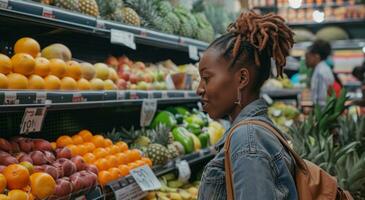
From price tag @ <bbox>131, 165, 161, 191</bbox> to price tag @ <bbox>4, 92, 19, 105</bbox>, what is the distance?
39.5 inches

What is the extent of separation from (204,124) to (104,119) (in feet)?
3.66

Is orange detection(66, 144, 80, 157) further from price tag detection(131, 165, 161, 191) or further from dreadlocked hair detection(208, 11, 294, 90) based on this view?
dreadlocked hair detection(208, 11, 294, 90)

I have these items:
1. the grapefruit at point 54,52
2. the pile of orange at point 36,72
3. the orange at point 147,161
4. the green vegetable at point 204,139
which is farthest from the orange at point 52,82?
the green vegetable at point 204,139

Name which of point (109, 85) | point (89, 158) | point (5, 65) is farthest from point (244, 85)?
point (109, 85)

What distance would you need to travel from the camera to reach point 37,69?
272cm

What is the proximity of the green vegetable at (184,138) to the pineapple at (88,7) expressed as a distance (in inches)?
50.4

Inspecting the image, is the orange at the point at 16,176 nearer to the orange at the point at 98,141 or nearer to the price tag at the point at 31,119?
the price tag at the point at 31,119

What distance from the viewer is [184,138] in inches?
161

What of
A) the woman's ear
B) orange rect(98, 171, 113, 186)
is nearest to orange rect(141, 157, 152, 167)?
orange rect(98, 171, 113, 186)

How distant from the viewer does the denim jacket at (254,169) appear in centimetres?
158

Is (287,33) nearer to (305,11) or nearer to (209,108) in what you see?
(209,108)

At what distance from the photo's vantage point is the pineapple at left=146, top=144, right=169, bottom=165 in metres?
3.53

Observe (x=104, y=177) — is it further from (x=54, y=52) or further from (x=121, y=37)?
(x=121, y=37)

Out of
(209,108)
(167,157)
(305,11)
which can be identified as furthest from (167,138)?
(305,11)
